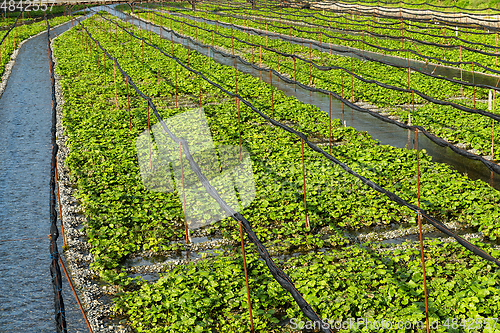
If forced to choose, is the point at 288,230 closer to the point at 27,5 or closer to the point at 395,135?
the point at 395,135

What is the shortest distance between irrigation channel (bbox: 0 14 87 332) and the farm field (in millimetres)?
449

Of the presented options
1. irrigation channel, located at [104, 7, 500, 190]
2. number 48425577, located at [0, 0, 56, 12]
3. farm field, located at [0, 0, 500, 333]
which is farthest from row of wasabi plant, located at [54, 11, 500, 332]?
number 48425577, located at [0, 0, 56, 12]

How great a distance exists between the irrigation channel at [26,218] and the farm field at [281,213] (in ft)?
1.47

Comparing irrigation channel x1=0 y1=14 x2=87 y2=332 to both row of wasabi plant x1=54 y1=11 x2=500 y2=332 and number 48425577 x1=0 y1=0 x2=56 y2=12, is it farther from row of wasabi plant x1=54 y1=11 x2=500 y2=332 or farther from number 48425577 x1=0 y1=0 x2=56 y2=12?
number 48425577 x1=0 y1=0 x2=56 y2=12

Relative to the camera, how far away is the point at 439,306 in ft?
21.1

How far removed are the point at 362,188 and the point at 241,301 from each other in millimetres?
4456

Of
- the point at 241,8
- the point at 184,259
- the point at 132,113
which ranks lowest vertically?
the point at 184,259

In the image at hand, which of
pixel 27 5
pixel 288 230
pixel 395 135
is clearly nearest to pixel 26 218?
pixel 288 230

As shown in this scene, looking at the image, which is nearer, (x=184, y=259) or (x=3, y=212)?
(x=184, y=259)

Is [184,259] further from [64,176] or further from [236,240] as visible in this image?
[64,176]

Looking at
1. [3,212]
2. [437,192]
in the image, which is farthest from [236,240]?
[3,212]

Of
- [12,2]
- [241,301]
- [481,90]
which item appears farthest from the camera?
[12,2]

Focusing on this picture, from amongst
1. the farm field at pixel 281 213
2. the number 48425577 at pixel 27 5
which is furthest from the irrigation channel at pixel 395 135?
the number 48425577 at pixel 27 5

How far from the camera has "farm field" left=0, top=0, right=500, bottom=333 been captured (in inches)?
263
